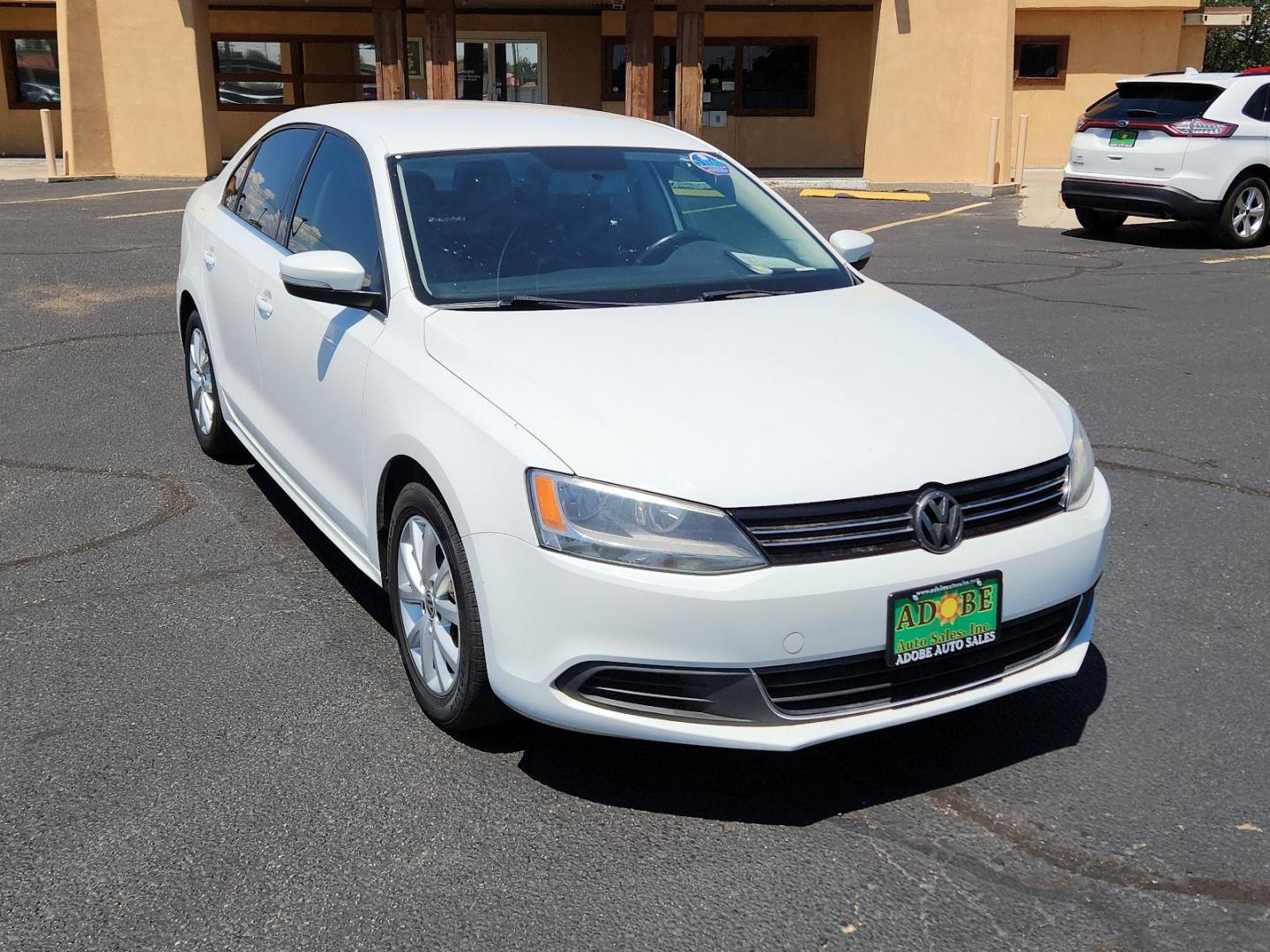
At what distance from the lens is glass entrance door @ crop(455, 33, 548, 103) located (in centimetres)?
2592

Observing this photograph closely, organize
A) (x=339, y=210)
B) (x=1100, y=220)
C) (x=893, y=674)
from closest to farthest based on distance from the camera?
(x=893, y=674)
(x=339, y=210)
(x=1100, y=220)

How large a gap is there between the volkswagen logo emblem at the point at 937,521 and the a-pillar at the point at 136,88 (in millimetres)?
20840

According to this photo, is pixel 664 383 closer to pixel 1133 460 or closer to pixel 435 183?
pixel 435 183

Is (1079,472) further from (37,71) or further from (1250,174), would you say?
(37,71)

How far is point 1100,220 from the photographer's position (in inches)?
601

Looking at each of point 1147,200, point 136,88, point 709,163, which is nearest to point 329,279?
point 709,163

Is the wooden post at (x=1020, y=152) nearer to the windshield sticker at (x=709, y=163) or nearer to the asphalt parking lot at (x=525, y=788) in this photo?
the asphalt parking lot at (x=525, y=788)

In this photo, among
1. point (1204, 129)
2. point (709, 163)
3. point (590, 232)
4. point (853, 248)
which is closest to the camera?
point (590, 232)

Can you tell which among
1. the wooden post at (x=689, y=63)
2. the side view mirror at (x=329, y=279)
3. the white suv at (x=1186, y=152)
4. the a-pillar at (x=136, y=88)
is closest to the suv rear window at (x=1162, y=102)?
the white suv at (x=1186, y=152)

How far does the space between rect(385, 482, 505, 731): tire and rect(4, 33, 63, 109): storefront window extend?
27673 millimetres

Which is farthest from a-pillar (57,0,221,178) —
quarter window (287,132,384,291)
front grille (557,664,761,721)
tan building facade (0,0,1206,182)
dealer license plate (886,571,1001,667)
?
dealer license plate (886,571,1001,667)

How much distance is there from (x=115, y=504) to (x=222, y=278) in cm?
111

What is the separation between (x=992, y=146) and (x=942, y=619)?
18.5 metres

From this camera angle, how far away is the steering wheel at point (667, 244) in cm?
453
